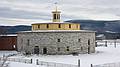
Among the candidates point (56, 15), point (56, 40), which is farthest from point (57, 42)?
point (56, 15)

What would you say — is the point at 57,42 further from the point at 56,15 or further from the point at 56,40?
the point at 56,15

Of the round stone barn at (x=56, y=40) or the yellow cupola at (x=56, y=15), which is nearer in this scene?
the round stone barn at (x=56, y=40)

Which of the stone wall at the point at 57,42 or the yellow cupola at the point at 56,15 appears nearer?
the stone wall at the point at 57,42

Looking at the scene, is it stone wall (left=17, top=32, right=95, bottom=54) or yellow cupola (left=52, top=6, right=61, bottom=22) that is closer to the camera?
stone wall (left=17, top=32, right=95, bottom=54)

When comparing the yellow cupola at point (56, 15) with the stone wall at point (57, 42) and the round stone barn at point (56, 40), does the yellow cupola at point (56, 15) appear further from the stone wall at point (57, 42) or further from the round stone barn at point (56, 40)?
the stone wall at point (57, 42)

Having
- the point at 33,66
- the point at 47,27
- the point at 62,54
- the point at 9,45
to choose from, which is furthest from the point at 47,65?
the point at 9,45

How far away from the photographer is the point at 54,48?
49.4 m

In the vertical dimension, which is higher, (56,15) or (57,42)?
(56,15)

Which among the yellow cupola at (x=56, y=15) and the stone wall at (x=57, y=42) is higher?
the yellow cupola at (x=56, y=15)

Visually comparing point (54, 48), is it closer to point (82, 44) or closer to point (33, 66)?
point (82, 44)

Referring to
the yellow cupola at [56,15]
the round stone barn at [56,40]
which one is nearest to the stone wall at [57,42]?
the round stone barn at [56,40]

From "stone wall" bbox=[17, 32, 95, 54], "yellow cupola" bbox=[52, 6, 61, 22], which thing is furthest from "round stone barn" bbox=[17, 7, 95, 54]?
"yellow cupola" bbox=[52, 6, 61, 22]

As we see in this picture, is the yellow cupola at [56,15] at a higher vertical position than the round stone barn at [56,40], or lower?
higher

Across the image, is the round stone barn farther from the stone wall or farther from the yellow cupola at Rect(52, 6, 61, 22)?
the yellow cupola at Rect(52, 6, 61, 22)
